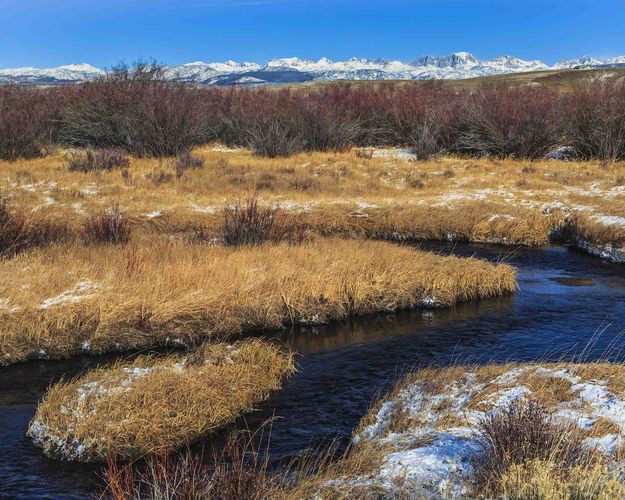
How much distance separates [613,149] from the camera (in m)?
25.9

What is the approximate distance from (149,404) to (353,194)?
1519cm

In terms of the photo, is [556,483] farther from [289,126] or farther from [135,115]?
[289,126]

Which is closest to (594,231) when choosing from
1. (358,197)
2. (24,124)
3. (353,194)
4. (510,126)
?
(358,197)

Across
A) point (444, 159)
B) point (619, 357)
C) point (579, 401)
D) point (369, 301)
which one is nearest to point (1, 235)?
point (369, 301)

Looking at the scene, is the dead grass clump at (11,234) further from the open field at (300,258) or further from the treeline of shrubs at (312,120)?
the treeline of shrubs at (312,120)

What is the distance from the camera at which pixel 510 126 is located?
27.1 m

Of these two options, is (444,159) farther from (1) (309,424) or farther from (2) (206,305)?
(1) (309,424)

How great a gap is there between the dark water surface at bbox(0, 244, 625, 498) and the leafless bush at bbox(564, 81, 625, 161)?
597 inches

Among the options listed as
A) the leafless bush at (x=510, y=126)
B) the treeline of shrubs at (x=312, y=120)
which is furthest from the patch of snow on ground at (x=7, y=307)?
the leafless bush at (x=510, y=126)

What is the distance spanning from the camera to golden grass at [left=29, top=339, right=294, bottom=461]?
5.87 meters

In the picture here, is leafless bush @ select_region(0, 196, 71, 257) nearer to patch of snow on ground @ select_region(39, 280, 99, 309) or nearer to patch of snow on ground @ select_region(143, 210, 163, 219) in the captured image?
patch of snow on ground @ select_region(39, 280, 99, 309)

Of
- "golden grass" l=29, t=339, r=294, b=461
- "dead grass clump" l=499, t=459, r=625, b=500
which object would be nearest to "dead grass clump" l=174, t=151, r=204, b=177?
"golden grass" l=29, t=339, r=294, b=461

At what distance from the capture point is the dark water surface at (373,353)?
5.84 meters

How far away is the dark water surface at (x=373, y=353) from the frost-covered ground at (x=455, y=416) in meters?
0.72
